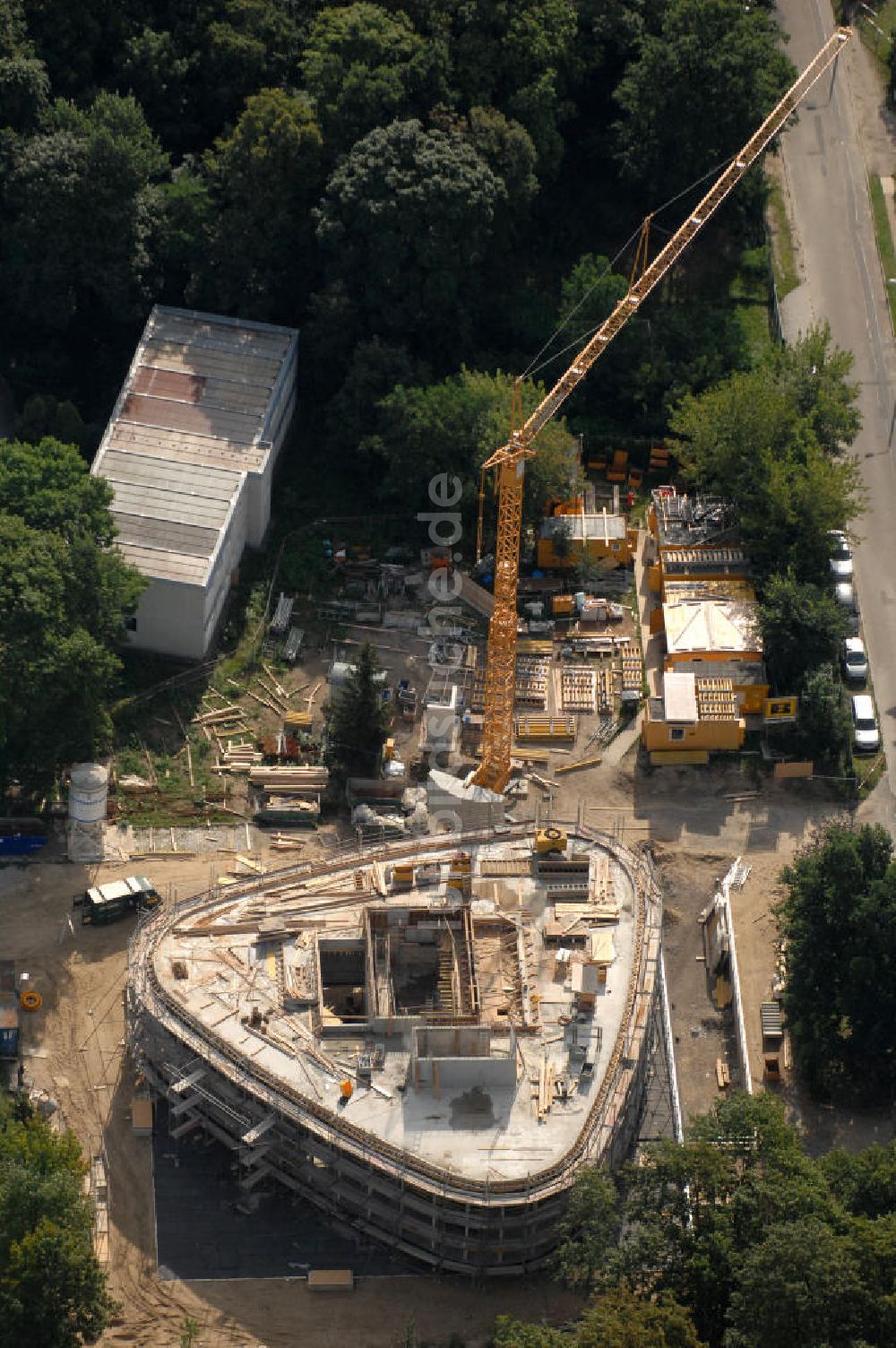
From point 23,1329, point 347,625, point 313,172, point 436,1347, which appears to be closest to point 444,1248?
point 436,1347

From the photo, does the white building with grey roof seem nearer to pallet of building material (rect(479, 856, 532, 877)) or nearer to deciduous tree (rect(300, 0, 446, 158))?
deciduous tree (rect(300, 0, 446, 158))

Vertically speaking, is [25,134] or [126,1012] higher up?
[25,134]

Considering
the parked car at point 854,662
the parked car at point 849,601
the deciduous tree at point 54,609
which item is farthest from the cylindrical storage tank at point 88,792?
the parked car at point 849,601

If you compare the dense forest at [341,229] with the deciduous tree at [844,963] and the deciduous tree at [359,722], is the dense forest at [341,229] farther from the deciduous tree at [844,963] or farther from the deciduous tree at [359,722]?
the deciduous tree at [844,963]

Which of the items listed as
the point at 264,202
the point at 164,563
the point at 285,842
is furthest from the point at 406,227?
the point at 285,842

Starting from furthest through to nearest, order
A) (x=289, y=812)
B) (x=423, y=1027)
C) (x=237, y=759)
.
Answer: (x=237, y=759), (x=289, y=812), (x=423, y=1027)

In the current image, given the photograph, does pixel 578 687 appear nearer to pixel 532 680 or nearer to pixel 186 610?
pixel 532 680

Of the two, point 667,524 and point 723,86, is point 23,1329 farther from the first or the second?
point 723,86
